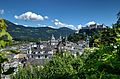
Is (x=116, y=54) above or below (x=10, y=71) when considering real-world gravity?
above

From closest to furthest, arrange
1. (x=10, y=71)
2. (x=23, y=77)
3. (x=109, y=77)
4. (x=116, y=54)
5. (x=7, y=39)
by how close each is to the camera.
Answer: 1. (x=109, y=77)
2. (x=116, y=54)
3. (x=10, y=71)
4. (x=7, y=39)
5. (x=23, y=77)

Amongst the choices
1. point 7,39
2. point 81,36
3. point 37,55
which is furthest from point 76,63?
point 81,36

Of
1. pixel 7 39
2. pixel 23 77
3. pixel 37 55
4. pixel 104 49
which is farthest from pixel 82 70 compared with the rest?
pixel 37 55

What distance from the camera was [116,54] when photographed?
454 centimetres

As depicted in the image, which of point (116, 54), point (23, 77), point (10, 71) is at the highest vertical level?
point (116, 54)

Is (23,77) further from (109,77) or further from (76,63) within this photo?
(109,77)

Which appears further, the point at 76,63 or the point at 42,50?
the point at 42,50

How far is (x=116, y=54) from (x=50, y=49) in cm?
14049

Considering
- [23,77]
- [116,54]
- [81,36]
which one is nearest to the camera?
[116,54]

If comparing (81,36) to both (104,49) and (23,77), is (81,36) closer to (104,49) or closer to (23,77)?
(23,77)

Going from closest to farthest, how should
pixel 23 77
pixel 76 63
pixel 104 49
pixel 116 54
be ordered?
pixel 116 54 < pixel 104 49 < pixel 76 63 < pixel 23 77

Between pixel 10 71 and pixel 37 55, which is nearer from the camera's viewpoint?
pixel 10 71

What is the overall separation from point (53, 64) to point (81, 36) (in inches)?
6086

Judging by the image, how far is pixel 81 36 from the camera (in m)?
198
